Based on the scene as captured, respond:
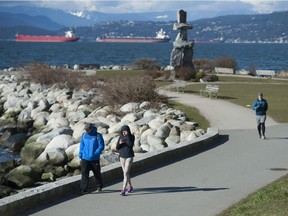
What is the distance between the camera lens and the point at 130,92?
26312 millimetres

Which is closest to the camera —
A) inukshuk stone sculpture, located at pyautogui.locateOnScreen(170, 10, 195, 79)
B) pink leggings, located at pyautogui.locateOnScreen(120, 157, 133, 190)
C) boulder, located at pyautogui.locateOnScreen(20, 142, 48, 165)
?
pink leggings, located at pyautogui.locateOnScreen(120, 157, 133, 190)

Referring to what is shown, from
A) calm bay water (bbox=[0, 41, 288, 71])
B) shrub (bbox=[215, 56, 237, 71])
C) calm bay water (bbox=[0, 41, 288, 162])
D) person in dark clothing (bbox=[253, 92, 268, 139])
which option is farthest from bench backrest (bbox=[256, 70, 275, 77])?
person in dark clothing (bbox=[253, 92, 268, 139])

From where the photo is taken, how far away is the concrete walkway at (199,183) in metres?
10.3

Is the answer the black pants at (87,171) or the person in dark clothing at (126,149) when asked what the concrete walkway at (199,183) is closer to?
the black pants at (87,171)

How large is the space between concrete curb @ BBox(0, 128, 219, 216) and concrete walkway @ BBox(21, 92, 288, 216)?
7.3 inches

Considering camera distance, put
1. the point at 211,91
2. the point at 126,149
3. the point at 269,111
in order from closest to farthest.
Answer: the point at 126,149, the point at 269,111, the point at 211,91

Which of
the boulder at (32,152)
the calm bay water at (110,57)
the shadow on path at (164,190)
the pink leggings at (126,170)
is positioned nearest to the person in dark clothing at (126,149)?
the pink leggings at (126,170)

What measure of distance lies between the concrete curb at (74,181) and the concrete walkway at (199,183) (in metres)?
0.18

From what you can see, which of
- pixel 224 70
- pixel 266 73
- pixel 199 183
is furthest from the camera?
pixel 224 70

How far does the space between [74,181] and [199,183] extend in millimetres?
2639

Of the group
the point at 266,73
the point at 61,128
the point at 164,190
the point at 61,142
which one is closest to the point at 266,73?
the point at 266,73

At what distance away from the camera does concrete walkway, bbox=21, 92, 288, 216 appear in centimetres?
1034

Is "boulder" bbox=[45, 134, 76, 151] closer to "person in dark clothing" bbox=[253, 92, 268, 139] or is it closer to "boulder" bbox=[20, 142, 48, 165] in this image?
"boulder" bbox=[20, 142, 48, 165]

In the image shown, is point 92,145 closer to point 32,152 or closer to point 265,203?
point 265,203
